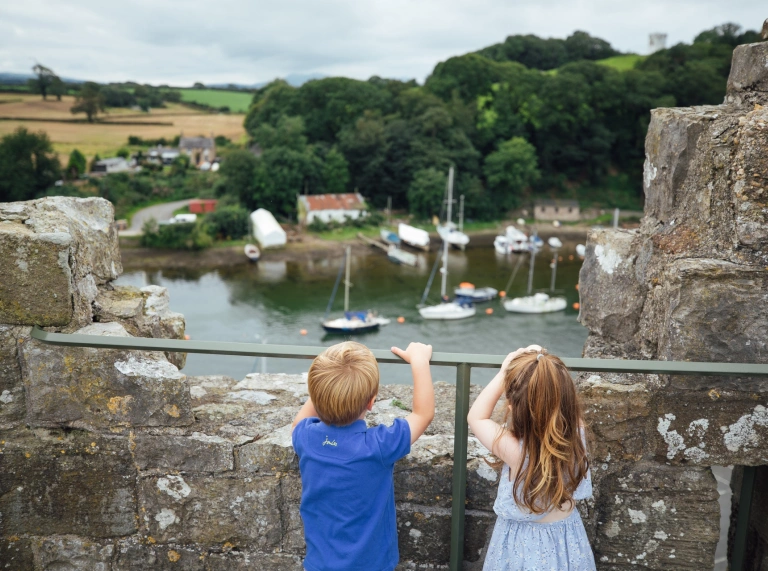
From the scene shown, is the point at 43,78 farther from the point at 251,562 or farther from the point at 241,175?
the point at 251,562

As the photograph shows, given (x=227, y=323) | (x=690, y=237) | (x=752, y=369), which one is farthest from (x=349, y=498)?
(x=227, y=323)

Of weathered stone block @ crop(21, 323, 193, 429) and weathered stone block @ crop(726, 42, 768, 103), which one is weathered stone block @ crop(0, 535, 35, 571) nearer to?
weathered stone block @ crop(21, 323, 193, 429)

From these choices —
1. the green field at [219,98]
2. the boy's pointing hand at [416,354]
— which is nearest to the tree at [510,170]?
the green field at [219,98]

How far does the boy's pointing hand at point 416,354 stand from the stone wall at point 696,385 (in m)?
0.82

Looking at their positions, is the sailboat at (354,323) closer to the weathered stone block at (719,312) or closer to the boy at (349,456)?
the weathered stone block at (719,312)

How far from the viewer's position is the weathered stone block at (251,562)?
2967mm

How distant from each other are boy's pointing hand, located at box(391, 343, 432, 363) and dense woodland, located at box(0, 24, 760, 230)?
183 ft

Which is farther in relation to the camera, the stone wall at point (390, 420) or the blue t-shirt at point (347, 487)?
the stone wall at point (390, 420)

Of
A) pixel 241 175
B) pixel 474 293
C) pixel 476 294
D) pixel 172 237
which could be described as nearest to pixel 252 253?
pixel 172 237

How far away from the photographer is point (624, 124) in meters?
65.6

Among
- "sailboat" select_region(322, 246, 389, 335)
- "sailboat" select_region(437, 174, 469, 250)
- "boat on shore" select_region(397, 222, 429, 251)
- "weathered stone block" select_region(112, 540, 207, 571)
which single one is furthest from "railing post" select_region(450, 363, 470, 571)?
"sailboat" select_region(437, 174, 469, 250)

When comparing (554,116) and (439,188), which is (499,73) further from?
(439,188)

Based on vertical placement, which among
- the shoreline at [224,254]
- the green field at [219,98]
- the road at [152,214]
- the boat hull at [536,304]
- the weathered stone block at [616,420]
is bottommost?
the boat hull at [536,304]

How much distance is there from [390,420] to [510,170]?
60.3 metres
